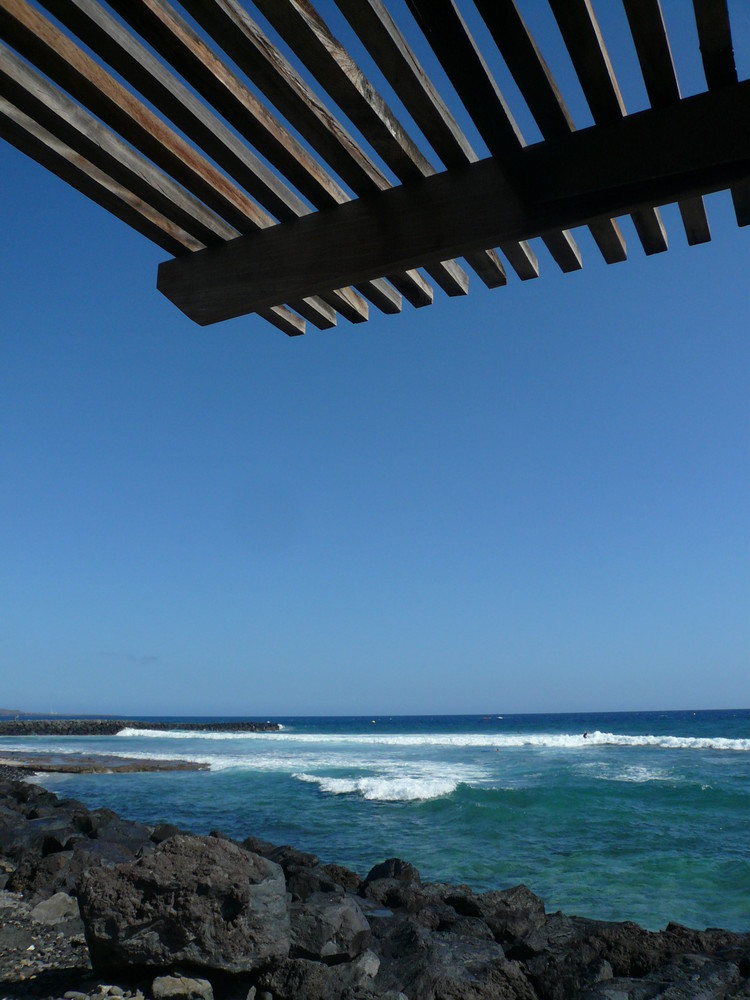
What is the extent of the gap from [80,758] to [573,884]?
65.3ft

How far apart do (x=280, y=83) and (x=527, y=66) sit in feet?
1.40

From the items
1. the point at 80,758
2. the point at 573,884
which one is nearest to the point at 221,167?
the point at 573,884

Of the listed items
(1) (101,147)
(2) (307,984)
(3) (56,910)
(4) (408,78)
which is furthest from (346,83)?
(3) (56,910)

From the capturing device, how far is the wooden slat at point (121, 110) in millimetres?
1222

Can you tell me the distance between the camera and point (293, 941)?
14.2 ft

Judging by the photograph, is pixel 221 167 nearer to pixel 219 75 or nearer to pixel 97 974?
pixel 219 75

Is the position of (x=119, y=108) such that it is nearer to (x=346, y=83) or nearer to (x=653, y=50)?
(x=346, y=83)

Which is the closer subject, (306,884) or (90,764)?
(306,884)

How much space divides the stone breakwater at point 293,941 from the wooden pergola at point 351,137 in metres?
3.31

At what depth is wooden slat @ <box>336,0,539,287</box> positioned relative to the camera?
4.03 ft

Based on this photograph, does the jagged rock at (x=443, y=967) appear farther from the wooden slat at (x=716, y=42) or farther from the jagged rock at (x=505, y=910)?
the wooden slat at (x=716, y=42)

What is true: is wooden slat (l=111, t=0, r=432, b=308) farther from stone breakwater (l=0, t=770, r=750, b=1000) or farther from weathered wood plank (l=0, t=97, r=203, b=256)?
stone breakwater (l=0, t=770, r=750, b=1000)

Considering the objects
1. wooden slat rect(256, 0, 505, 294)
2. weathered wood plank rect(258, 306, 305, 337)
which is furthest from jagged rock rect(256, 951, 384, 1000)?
wooden slat rect(256, 0, 505, 294)

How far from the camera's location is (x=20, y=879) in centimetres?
625
